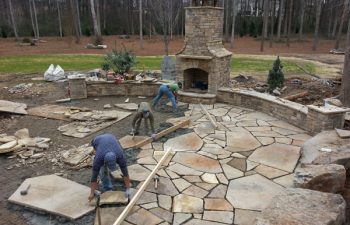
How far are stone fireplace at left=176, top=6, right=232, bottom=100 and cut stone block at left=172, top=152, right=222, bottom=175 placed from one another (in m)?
4.45

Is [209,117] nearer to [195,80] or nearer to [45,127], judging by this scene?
[195,80]

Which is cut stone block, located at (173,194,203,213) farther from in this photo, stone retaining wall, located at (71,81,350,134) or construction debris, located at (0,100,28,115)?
construction debris, located at (0,100,28,115)

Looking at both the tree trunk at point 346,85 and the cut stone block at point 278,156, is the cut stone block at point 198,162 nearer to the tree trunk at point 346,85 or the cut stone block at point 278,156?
the cut stone block at point 278,156

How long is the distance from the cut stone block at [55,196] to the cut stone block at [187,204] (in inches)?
57.2

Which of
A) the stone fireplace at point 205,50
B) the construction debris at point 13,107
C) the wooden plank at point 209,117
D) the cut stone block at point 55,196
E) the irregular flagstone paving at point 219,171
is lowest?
the irregular flagstone paving at point 219,171

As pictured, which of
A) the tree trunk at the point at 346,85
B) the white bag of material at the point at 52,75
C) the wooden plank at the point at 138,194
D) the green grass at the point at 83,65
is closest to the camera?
the wooden plank at the point at 138,194

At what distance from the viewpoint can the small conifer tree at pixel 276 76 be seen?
38.9 feet

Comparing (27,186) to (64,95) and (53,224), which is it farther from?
(64,95)

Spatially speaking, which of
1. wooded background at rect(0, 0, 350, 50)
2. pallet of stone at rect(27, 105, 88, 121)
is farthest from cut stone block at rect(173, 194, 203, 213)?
wooded background at rect(0, 0, 350, 50)

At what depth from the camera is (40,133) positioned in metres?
8.64

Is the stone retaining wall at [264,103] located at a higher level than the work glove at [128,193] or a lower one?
higher

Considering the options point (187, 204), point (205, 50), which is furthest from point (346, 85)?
point (187, 204)

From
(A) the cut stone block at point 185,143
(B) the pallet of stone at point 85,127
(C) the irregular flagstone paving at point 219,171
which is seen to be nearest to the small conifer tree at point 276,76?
(C) the irregular flagstone paving at point 219,171

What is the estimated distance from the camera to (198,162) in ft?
22.6
